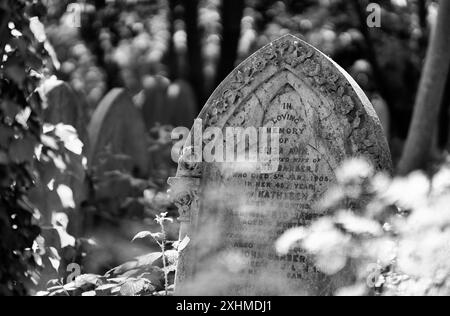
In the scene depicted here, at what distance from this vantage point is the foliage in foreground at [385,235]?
340 centimetres

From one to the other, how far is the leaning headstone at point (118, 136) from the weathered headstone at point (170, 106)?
2.38m

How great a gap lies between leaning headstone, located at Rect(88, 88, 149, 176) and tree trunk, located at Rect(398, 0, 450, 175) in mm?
2725

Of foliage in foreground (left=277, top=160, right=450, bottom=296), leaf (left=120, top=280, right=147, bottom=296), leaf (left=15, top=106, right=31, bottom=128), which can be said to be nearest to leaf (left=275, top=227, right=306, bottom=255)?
foliage in foreground (left=277, top=160, right=450, bottom=296)

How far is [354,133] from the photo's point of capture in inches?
181

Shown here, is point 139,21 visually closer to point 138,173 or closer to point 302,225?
point 138,173

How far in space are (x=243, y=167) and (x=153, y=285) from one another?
983mm

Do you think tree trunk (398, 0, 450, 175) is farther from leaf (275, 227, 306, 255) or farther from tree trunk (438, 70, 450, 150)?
tree trunk (438, 70, 450, 150)

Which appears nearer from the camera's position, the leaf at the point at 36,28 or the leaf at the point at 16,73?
the leaf at the point at 16,73

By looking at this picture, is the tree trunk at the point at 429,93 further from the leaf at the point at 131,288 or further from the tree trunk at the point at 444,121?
the tree trunk at the point at 444,121

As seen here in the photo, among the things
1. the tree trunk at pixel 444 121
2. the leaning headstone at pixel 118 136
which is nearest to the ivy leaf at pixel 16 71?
the leaning headstone at pixel 118 136
